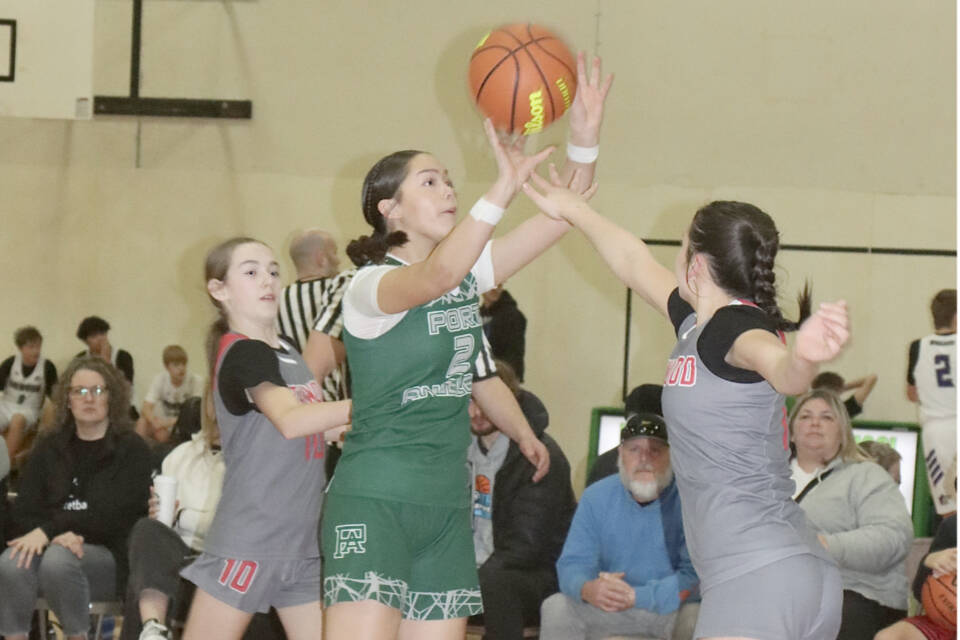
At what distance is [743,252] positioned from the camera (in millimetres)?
3154

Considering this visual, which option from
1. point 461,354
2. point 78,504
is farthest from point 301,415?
point 78,504

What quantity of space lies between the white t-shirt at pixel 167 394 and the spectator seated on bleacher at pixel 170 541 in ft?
15.7

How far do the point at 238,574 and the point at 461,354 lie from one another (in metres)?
1.00

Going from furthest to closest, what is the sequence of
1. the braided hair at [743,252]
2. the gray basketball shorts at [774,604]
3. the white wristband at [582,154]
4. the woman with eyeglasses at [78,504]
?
the woman with eyeglasses at [78,504] < the white wristband at [582,154] < the braided hair at [743,252] < the gray basketball shorts at [774,604]

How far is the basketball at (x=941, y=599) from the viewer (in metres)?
5.19

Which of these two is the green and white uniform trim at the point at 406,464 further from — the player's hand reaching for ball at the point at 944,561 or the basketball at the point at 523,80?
the player's hand reaching for ball at the point at 944,561

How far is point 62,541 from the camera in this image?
621 centimetres

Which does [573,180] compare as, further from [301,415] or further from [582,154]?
[301,415]

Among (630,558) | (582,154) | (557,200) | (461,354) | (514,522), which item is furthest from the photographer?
(514,522)

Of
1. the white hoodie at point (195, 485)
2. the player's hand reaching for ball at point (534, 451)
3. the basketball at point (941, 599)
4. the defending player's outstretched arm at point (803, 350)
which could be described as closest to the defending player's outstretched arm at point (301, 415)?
the player's hand reaching for ball at point (534, 451)

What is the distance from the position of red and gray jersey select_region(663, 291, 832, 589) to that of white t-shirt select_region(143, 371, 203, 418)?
8629 millimetres

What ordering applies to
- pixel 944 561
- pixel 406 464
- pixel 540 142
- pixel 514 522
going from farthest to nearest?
pixel 540 142 → pixel 514 522 → pixel 944 561 → pixel 406 464

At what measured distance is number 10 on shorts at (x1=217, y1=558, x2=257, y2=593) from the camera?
3.93 meters

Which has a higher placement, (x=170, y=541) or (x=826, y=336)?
(x=826, y=336)
